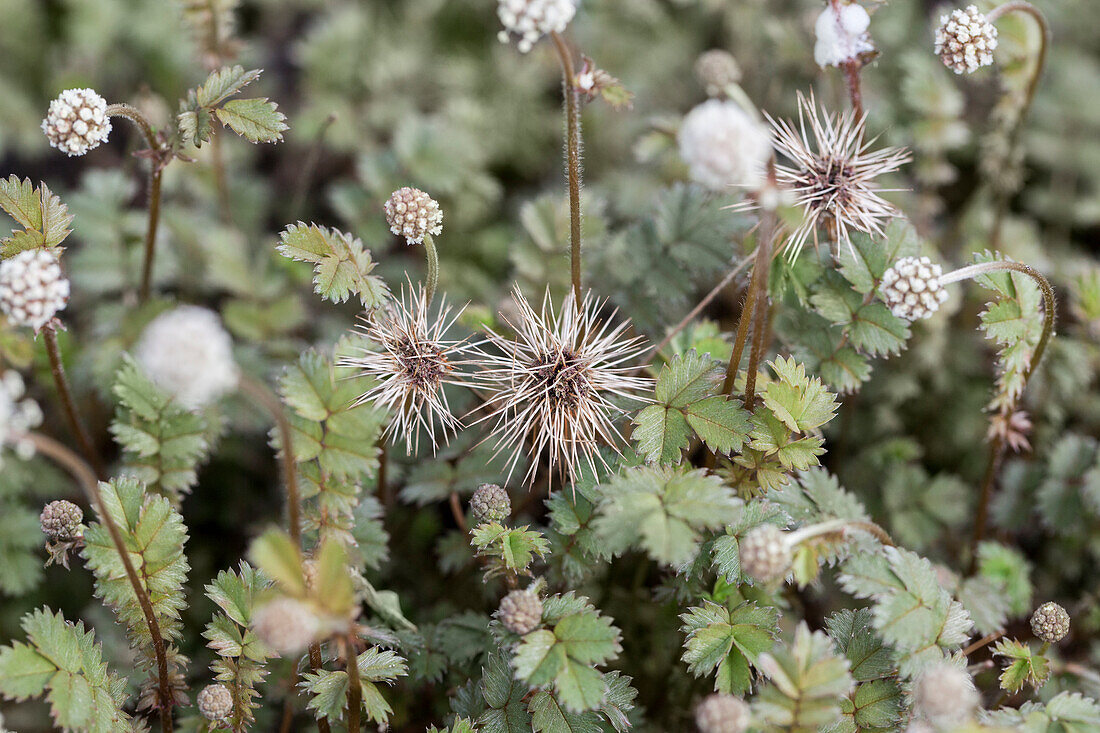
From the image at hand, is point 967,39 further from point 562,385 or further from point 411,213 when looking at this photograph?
point 411,213

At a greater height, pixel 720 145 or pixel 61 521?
pixel 720 145

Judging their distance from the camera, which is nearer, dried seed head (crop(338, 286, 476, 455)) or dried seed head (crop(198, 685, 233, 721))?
dried seed head (crop(198, 685, 233, 721))

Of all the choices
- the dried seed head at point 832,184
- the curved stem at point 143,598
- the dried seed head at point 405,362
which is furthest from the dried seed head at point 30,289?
the dried seed head at point 832,184

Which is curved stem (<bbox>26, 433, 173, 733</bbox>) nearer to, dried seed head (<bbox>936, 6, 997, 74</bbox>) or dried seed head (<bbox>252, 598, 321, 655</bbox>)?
dried seed head (<bbox>252, 598, 321, 655</bbox>)

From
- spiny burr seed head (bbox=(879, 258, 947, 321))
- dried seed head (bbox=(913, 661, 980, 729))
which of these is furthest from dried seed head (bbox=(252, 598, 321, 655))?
spiny burr seed head (bbox=(879, 258, 947, 321))

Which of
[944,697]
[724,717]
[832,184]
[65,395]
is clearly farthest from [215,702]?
[832,184]

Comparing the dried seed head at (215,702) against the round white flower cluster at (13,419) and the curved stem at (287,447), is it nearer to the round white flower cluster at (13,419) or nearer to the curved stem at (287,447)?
the curved stem at (287,447)
